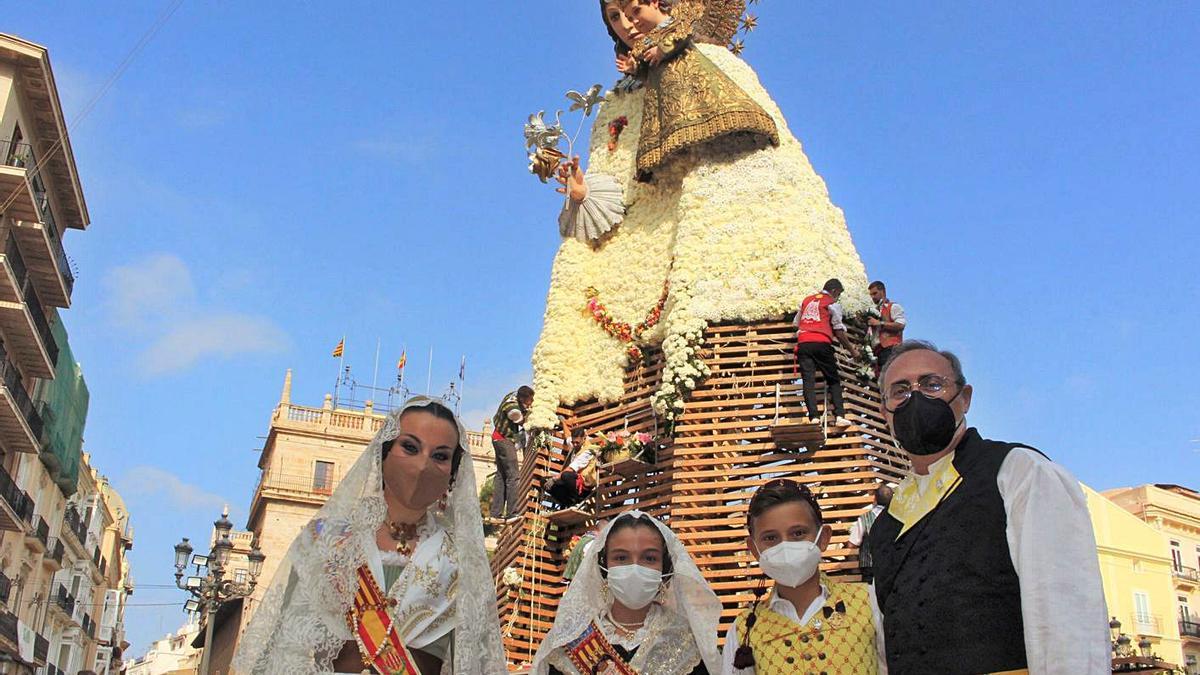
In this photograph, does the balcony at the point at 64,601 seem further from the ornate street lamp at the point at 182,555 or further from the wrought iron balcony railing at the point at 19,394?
the ornate street lamp at the point at 182,555

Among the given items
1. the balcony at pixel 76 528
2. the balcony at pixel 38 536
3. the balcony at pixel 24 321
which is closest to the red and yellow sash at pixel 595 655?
the balcony at pixel 24 321

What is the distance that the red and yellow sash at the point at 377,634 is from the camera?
452 centimetres

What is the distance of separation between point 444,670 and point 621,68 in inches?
417

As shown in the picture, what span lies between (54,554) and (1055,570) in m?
34.7

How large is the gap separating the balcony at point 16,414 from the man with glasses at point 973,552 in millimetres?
23531

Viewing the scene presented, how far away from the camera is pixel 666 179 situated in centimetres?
1341

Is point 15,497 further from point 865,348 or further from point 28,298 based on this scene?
point 865,348

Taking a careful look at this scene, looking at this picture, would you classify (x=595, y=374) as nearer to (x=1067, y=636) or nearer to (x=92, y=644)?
(x=1067, y=636)

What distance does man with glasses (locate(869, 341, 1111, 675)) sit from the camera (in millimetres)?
3402

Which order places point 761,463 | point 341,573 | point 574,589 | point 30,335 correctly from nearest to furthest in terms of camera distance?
point 341,573 < point 574,589 < point 761,463 < point 30,335

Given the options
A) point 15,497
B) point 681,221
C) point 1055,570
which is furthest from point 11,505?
point 1055,570

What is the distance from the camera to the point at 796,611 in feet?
15.5

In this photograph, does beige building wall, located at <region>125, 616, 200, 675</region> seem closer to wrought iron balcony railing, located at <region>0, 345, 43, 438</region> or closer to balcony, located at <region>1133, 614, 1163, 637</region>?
wrought iron balcony railing, located at <region>0, 345, 43, 438</region>

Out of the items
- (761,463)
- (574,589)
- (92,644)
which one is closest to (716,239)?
(761,463)
